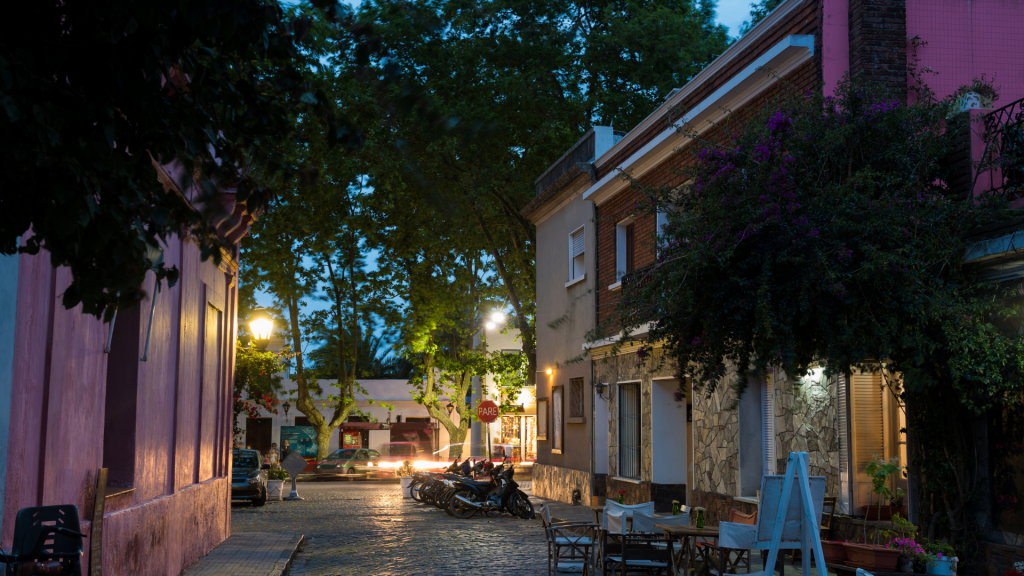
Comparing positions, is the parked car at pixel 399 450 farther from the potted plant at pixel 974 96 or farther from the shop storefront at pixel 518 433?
→ the potted plant at pixel 974 96

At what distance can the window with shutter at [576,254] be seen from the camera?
21.1 meters

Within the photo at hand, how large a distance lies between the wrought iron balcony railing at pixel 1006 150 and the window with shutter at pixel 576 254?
12.0 metres

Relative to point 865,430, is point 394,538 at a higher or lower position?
lower

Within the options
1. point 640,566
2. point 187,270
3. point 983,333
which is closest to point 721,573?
point 640,566

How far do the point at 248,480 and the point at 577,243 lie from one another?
9.57 m

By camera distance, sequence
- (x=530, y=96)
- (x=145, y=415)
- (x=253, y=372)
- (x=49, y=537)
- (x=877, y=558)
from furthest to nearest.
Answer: (x=253, y=372)
(x=530, y=96)
(x=145, y=415)
(x=877, y=558)
(x=49, y=537)

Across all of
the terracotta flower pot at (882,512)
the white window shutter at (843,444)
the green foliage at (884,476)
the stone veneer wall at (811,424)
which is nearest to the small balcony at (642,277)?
the stone veneer wall at (811,424)

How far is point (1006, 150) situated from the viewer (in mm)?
9016

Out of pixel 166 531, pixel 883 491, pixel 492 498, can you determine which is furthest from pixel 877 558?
pixel 492 498

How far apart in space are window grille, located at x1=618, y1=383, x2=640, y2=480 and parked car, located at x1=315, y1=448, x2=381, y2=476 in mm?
18804

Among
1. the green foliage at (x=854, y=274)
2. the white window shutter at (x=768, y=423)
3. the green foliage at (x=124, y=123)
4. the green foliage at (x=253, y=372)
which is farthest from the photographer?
the green foliage at (x=253, y=372)

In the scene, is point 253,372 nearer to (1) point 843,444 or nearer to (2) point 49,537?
(1) point 843,444

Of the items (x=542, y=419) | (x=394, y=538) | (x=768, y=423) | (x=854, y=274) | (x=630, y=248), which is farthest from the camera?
(x=542, y=419)

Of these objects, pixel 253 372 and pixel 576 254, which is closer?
pixel 576 254
